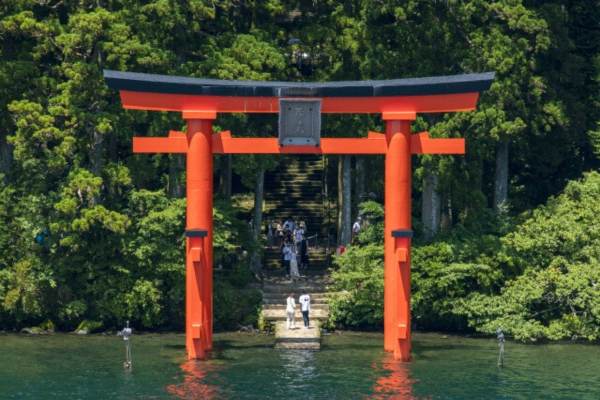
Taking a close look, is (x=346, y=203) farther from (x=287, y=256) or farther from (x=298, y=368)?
(x=298, y=368)

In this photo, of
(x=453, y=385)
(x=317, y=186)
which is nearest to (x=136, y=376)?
(x=453, y=385)

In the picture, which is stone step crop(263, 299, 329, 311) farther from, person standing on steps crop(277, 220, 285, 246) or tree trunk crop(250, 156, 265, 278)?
person standing on steps crop(277, 220, 285, 246)

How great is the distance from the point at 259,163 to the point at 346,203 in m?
3.59

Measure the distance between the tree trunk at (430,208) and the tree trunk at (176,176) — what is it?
8.86 m

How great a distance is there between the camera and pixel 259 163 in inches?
1854

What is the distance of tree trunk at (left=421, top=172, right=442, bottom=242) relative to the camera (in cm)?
4666

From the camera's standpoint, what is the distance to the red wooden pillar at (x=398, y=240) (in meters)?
39.4

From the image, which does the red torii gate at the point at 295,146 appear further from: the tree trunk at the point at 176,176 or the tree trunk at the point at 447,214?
the tree trunk at the point at 447,214

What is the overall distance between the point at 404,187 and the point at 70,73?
12885 millimetres

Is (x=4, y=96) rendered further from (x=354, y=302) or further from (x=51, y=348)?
(x=354, y=302)

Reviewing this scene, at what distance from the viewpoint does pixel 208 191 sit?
40156mm

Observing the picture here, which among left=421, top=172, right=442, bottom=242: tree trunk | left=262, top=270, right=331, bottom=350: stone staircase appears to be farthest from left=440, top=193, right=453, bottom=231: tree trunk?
left=262, top=270, right=331, bottom=350: stone staircase

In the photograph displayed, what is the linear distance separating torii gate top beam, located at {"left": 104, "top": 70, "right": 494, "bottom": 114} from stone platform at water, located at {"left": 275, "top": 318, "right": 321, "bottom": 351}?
753cm

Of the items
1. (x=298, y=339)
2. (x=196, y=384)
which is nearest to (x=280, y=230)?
(x=298, y=339)
